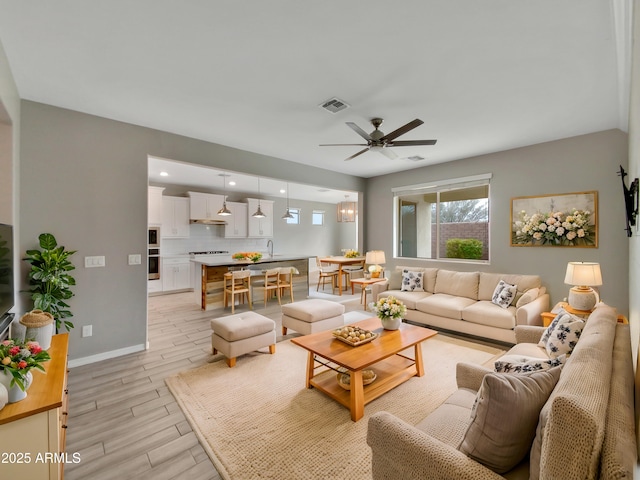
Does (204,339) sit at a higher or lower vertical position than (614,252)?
lower

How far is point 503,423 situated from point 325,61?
2.51 metres

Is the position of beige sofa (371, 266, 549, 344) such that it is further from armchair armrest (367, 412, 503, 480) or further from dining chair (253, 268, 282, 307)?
armchair armrest (367, 412, 503, 480)

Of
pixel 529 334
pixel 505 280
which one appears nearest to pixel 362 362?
pixel 529 334

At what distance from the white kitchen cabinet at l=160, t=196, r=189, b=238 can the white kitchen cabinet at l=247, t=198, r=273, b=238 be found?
172 centimetres

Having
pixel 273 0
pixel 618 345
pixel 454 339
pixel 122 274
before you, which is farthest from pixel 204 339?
pixel 618 345

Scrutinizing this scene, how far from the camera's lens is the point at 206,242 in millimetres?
8094

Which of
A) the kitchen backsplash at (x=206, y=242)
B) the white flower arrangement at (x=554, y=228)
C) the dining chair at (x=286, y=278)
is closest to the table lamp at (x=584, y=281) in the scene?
the white flower arrangement at (x=554, y=228)

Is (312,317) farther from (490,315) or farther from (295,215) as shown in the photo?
(295,215)

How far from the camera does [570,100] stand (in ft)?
9.73

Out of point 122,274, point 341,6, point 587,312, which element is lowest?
point 587,312

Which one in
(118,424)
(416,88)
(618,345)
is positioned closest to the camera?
(618,345)

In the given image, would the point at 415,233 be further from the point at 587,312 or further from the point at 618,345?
the point at 618,345

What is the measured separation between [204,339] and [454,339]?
345 centimetres

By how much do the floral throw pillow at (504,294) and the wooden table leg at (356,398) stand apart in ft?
9.02
